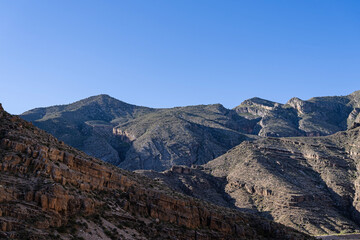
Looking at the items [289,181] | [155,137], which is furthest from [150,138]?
[289,181]

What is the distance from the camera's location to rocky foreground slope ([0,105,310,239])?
35438mm

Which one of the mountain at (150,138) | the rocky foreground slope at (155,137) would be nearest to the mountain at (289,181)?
the mountain at (150,138)

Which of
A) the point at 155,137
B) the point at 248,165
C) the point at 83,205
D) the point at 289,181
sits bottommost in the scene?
the point at 83,205

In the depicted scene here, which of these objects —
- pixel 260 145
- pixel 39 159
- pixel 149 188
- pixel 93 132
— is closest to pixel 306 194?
pixel 260 145

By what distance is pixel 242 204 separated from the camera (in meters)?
105

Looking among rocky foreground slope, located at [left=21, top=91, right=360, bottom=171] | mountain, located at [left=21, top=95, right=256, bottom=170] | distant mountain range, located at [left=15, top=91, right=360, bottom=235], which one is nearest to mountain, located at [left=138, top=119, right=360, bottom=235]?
distant mountain range, located at [left=15, top=91, right=360, bottom=235]

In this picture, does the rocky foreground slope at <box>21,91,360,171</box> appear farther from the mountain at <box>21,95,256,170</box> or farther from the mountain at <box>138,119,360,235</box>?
the mountain at <box>138,119,360,235</box>

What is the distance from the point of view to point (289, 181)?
11138cm

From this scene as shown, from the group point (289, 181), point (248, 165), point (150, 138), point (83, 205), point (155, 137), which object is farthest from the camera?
point (155, 137)

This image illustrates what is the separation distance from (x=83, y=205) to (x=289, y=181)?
78.0 m

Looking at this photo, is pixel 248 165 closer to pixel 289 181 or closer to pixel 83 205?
pixel 289 181

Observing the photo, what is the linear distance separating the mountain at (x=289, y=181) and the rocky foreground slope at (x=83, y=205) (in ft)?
137

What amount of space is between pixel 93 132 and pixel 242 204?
89.6m

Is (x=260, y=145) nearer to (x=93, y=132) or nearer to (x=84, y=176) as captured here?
(x=93, y=132)
